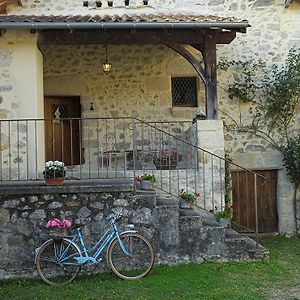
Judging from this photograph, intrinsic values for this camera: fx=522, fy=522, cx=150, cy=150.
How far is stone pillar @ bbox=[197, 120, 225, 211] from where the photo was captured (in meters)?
8.52

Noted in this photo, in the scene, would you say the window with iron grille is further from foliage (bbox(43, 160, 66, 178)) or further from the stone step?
foliage (bbox(43, 160, 66, 178))

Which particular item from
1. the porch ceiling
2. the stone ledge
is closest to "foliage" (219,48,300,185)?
the porch ceiling

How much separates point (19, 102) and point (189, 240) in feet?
11.3

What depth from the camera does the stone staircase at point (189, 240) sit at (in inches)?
282

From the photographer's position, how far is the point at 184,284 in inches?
248

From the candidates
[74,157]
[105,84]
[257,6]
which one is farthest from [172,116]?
[257,6]

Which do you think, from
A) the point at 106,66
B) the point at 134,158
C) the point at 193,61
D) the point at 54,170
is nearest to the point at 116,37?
the point at 193,61

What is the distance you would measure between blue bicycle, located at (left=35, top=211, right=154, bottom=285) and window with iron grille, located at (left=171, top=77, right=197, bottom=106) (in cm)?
409

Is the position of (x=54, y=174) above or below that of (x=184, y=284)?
above

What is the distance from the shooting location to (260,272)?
696 centimetres

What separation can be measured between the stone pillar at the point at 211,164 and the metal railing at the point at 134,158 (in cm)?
2

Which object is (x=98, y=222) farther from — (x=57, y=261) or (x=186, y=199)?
(x=186, y=199)

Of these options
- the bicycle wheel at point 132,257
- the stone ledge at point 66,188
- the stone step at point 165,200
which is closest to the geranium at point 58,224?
the stone ledge at point 66,188

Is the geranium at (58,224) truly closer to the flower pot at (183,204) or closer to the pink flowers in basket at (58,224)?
the pink flowers in basket at (58,224)
